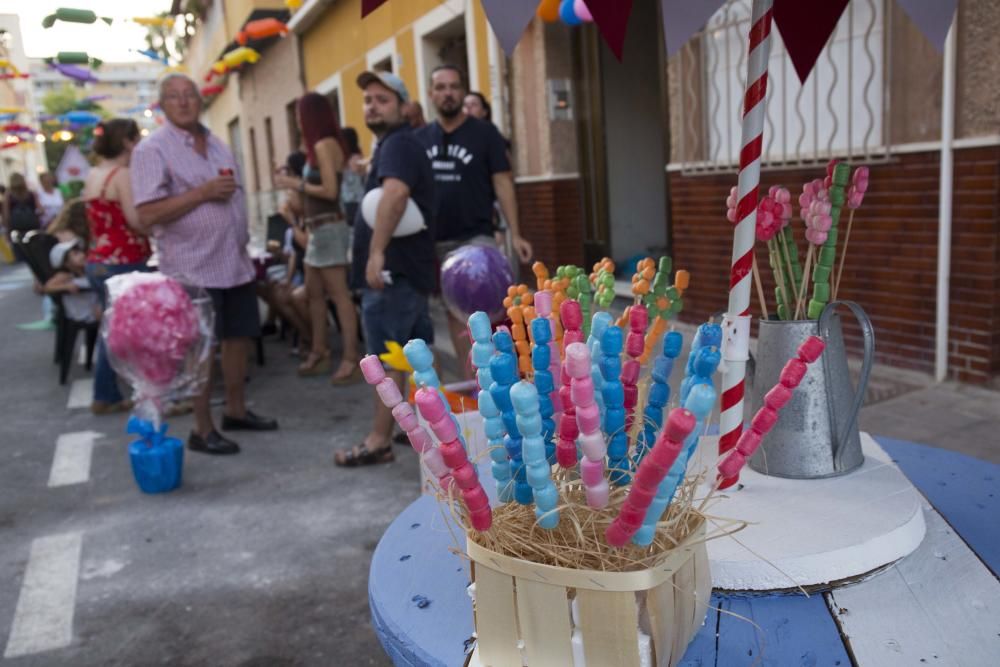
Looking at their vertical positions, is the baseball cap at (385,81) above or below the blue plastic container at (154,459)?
above

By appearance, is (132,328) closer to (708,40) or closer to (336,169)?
(336,169)

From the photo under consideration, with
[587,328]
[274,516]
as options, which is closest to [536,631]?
[587,328]

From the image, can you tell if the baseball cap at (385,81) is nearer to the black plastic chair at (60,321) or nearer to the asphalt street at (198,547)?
the asphalt street at (198,547)

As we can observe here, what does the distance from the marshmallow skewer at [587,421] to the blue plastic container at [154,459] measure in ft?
9.74

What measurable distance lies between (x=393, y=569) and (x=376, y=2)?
2.67ft

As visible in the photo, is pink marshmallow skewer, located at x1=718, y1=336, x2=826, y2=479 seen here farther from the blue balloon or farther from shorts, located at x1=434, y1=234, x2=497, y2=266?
the blue balloon

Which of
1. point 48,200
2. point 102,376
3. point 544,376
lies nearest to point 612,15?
point 544,376

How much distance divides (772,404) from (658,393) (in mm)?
173

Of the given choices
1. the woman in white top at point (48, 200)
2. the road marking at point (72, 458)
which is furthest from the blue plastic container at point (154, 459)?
the woman in white top at point (48, 200)

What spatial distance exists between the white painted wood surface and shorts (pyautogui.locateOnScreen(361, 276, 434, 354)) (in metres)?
2.21

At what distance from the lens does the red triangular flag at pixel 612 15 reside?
3.26ft

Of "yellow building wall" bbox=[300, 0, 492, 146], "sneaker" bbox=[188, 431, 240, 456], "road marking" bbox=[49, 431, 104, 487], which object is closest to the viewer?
"road marking" bbox=[49, 431, 104, 487]

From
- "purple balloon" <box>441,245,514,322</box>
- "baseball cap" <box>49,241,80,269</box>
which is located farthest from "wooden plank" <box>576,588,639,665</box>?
"baseball cap" <box>49,241,80,269</box>

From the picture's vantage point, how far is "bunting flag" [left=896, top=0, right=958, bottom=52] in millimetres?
1084
